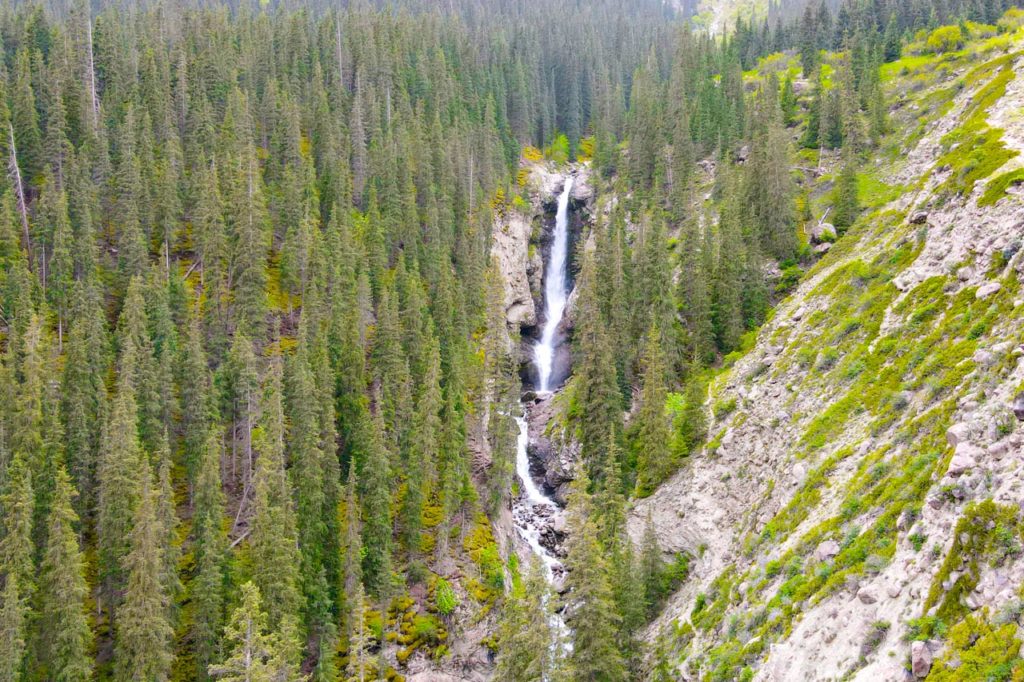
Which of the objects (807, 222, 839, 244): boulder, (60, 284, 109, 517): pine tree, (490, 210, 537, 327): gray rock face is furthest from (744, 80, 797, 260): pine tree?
(60, 284, 109, 517): pine tree

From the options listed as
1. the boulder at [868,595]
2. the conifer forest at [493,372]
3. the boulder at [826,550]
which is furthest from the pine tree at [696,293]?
the boulder at [868,595]

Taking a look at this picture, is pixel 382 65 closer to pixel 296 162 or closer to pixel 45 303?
pixel 296 162

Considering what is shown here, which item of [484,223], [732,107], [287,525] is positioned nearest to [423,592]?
[287,525]

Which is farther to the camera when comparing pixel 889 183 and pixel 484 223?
pixel 484 223

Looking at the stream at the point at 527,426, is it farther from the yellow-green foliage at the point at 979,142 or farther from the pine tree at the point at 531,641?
the yellow-green foliage at the point at 979,142

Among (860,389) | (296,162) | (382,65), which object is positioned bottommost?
(860,389)

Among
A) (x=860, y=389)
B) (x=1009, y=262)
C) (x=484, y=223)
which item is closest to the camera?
(x=1009, y=262)
